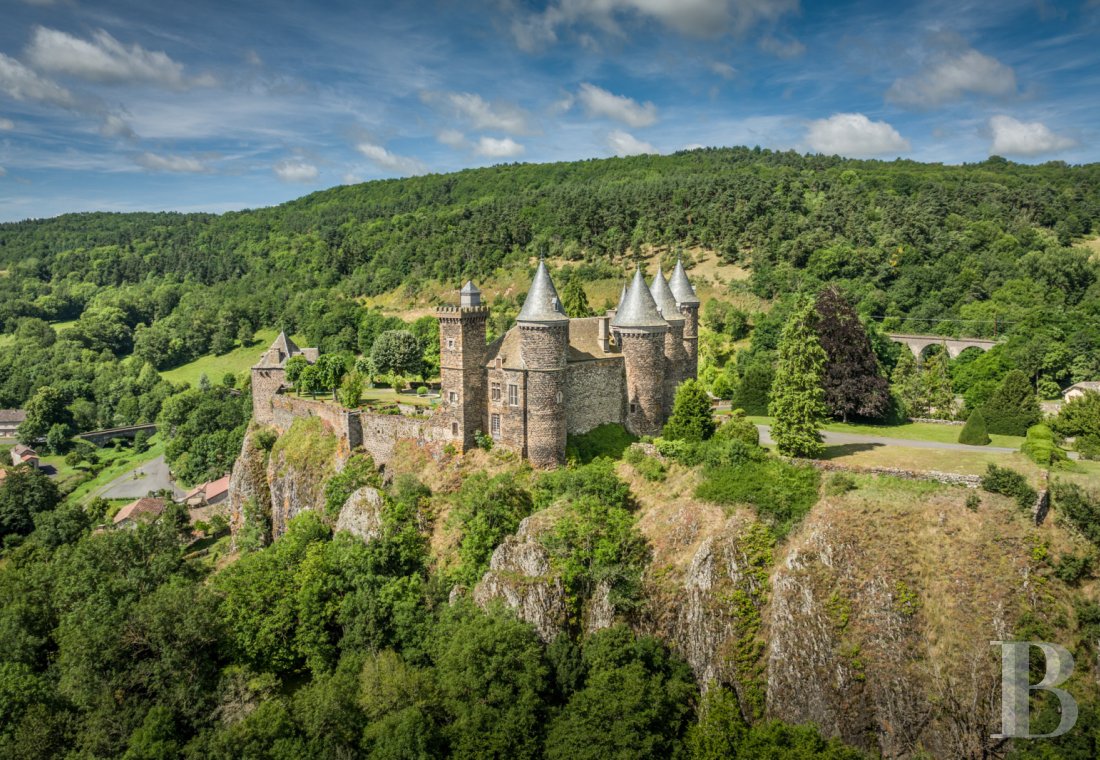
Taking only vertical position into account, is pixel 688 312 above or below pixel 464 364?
above

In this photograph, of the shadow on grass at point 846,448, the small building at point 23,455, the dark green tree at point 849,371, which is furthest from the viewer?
the small building at point 23,455

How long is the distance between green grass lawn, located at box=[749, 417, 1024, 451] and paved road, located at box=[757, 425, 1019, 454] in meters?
0.82

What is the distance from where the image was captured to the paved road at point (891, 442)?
41.0m

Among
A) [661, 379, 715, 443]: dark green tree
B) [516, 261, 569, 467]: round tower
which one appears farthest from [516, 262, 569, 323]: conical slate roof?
[661, 379, 715, 443]: dark green tree

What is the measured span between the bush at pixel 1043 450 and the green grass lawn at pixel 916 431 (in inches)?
118

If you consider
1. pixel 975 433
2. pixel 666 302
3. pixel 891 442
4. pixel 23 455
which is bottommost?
pixel 23 455

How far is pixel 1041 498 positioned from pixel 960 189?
9604 cm

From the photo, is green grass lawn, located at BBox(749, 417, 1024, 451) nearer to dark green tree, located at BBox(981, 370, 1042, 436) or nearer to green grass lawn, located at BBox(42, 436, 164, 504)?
dark green tree, located at BBox(981, 370, 1042, 436)

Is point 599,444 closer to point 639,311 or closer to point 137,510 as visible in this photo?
point 639,311

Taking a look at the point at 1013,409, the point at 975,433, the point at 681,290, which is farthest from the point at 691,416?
the point at 1013,409

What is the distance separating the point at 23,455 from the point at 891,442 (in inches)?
4169

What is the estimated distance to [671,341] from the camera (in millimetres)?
45344

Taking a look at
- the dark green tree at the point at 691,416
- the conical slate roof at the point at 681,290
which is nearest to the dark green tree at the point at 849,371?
the conical slate roof at the point at 681,290

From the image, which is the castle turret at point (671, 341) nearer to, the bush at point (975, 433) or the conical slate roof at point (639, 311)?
the conical slate roof at point (639, 311)
